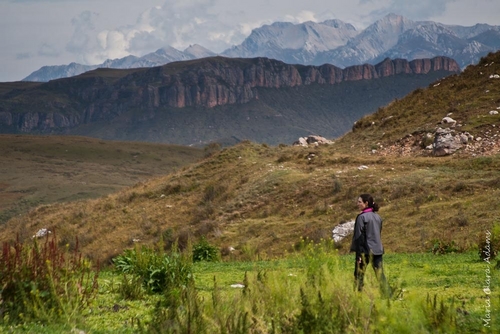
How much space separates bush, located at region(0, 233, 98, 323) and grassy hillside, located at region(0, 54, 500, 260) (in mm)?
10806

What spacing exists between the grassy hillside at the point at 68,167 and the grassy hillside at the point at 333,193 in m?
59.4

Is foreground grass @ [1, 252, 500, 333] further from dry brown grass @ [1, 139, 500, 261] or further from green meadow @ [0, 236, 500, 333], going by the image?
dry brown grass @ [1, 139, 500, 261]

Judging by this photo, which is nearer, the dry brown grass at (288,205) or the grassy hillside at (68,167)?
the dry brown grass at (288,205)

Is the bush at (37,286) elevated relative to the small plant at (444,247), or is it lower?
elevated

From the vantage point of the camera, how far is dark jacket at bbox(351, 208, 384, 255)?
30.2 ft

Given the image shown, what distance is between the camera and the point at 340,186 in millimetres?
26125

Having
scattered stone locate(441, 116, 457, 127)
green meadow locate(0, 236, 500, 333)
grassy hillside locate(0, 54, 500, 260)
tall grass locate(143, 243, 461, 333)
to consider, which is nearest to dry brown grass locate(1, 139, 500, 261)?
grassy hillside locate(0, 54, 500, 260)

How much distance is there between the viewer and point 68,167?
152875 millimetres

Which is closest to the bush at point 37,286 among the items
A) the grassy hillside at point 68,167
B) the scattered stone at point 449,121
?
the scattered stone at point 449,121

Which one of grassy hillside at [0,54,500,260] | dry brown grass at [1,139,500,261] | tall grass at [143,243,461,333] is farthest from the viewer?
grassy hillside at [0,54,500,260]

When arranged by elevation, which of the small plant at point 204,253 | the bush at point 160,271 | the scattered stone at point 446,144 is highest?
the scattered stone at point 446,144

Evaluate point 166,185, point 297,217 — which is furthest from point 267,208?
point 166,185

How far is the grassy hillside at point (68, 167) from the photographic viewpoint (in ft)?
357

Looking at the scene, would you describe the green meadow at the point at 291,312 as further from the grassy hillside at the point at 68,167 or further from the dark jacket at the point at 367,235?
the grassy hillside at the point at 68,167
